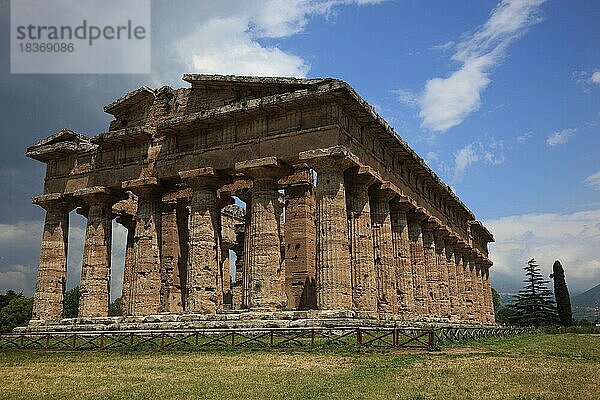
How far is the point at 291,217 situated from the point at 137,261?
31.6 ft

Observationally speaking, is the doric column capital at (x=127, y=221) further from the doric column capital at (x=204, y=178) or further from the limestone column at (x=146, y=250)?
the doric column capital at (x=204, y=178)

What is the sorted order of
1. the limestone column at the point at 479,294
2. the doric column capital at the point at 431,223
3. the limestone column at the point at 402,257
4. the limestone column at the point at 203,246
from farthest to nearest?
the limestone column at the point at 479,294 < the doric column capital at the point at 431,223 < the limestone column at the point at 402,257 < the limestone column at the point at 203,246

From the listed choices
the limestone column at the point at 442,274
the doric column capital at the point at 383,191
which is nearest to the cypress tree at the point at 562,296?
the limestone column at the point at 442,274

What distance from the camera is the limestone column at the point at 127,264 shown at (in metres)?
34.5

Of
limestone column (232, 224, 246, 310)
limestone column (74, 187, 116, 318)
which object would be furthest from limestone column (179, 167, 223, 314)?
limestone column (232, 224, 246, 310)

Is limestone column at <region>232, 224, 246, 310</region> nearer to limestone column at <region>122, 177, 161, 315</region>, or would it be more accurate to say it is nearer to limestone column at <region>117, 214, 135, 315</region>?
limestone column at <region>117, 214, 135, 315</region>

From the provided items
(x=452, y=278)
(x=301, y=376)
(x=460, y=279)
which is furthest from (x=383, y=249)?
(x=460, y=279)

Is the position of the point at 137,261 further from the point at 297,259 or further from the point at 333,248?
the point at 333,248

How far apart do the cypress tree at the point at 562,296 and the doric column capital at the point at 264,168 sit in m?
56.9

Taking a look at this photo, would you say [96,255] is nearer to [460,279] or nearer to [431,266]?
[431,266]

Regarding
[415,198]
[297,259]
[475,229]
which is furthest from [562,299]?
[297,259]

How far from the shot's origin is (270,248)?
95.9 feet

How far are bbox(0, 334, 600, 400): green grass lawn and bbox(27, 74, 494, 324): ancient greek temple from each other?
854cm

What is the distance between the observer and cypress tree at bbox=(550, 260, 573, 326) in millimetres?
73600
